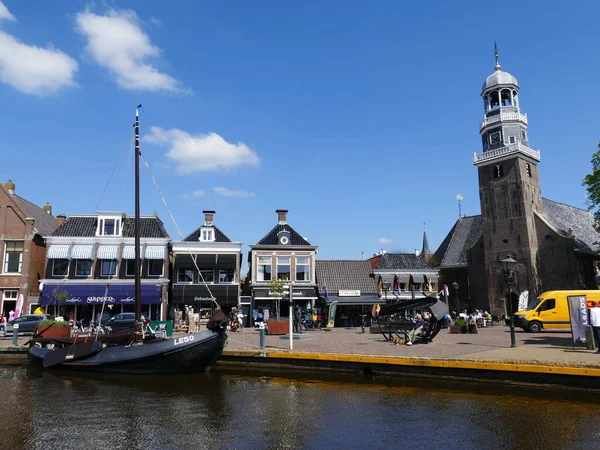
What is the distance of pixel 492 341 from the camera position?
66.8ft

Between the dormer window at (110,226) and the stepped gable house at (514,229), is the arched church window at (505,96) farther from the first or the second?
the dormer window at (110,226)

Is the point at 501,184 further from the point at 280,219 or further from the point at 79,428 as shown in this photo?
the point at 79,428

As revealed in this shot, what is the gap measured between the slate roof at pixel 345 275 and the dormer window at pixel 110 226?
1844 centimetres

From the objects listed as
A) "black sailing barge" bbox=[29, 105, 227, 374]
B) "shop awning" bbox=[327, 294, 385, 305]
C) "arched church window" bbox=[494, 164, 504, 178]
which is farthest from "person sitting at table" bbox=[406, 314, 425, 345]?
"arched church window" bbox=[494, 164, 504, 178]

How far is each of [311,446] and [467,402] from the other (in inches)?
212

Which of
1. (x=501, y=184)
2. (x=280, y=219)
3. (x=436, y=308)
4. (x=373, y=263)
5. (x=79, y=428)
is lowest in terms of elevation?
(x=79, y=428)

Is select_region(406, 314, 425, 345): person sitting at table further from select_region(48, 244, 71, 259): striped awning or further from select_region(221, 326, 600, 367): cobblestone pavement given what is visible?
select_region(48, 244, 71, 259): striped awning

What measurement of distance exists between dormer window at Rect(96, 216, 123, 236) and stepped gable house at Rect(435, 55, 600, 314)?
37.1 meters

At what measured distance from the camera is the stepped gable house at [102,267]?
3431 cm

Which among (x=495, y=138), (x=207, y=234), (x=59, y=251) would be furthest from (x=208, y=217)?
(x=495, y=138)

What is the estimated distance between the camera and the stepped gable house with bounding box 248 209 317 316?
38.8 meters

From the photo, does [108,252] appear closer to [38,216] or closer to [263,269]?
[38,216]

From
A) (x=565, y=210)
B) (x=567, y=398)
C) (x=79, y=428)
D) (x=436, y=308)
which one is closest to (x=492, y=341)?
(x=436, y=308)

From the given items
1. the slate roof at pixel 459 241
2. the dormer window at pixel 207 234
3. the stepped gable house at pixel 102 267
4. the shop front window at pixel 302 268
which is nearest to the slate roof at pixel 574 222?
the slate roof at pixel 459 241
